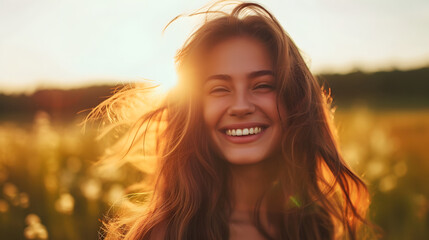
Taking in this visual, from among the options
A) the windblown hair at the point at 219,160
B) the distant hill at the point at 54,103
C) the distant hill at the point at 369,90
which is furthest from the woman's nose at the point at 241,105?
the distant hill at the point at 369,90

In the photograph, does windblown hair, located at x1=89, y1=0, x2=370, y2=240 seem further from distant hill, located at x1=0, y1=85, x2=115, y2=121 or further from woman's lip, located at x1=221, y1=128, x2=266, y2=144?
distant hill, located at x1=0, y1=85, x2=115, y2=121

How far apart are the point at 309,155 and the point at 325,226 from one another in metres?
0.58

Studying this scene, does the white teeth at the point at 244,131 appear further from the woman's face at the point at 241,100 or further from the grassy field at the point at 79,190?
the grassy field at the point at 79,190

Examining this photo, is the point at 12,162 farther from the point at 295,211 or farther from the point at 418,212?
the point at 418,212

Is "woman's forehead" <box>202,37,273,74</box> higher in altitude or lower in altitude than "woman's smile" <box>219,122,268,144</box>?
higher

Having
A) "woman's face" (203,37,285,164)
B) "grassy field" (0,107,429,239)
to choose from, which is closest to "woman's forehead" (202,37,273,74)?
"woman's face" (203,37,285,164)

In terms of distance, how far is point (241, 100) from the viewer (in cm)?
215

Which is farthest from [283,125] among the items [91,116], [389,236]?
[389,236]

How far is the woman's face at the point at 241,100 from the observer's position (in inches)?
85.7

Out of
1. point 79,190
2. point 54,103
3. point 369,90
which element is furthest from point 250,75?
point 369,90

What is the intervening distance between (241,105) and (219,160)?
0.53 meters

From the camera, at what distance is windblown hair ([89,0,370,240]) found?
227cm

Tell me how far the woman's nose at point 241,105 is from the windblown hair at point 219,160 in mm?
211

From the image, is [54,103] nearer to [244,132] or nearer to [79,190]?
[79,190]
